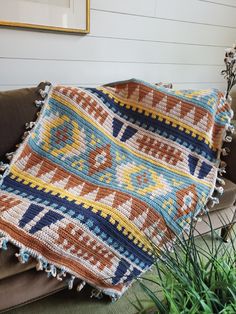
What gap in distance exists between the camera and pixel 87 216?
106cm

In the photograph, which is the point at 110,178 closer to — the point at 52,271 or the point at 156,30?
the point at 52,271

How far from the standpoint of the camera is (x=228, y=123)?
1.42m

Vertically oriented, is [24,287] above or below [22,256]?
below

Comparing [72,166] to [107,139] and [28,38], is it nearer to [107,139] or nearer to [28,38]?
[107,139]

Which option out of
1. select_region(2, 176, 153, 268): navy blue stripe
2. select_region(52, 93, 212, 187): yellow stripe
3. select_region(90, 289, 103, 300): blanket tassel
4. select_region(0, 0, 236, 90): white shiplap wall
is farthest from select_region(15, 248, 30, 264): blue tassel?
select_region(0, 0, 236, 90): white shiplap wall

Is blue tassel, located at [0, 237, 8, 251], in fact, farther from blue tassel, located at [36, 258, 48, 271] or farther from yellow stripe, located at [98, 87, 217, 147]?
yellow stripe, located at [98, 87, 217, 147]

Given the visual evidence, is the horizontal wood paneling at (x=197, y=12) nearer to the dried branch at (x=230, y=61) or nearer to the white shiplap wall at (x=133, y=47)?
the white shiplap wall at (x=133, y=47)

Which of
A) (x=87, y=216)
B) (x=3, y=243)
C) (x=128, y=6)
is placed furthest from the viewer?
(x=128, y=6)

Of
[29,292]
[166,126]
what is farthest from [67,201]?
[166,126]

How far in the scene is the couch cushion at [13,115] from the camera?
1304 mm

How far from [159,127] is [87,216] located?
2.08 feet

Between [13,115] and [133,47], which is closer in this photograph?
[13,115]

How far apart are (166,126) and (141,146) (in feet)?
0.54

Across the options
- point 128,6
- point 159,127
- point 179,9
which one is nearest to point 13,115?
point 159,127
